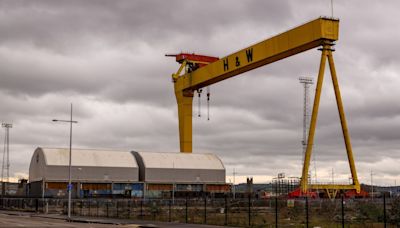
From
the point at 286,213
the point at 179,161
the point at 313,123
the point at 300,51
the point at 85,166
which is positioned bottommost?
the point at 286,213

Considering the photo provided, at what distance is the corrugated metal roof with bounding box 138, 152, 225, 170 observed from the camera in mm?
95625

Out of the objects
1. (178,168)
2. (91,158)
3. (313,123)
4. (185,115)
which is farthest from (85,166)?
(313,123)

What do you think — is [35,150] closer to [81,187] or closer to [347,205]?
[81,187]

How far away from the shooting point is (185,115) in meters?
89.8

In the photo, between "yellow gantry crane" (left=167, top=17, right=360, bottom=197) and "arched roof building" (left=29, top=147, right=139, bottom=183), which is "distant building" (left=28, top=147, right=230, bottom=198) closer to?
"arched roof building" (left=29, top=147, right=139, bottom=183)

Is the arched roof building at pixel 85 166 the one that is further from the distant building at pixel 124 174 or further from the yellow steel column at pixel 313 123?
the yellow steel column at pixel 313 123

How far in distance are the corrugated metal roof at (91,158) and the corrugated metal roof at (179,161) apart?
2.86m

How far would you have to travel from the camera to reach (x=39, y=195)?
88.0 metres

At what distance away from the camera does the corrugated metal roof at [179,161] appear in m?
95.6

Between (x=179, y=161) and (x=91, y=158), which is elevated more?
(x=91, y=158)

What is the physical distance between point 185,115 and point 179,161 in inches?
429

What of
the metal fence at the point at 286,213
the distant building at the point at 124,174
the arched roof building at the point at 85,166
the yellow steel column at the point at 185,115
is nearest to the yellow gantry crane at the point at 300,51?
the yellow steel column at the point at 185,115

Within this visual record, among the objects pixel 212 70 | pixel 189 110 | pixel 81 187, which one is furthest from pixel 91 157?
pixel 212 70

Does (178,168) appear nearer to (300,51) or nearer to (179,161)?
(179,161)
